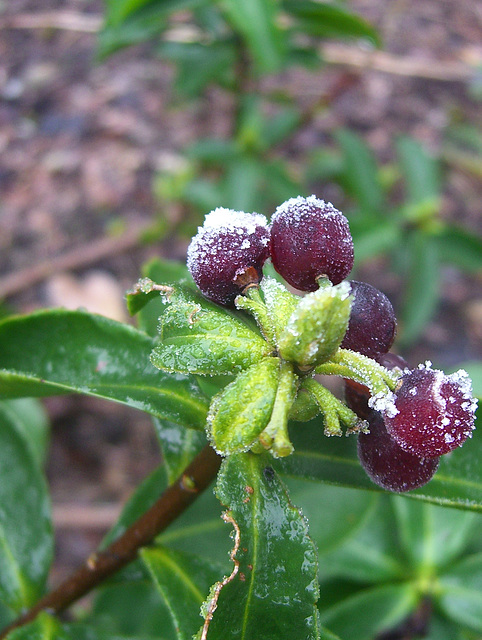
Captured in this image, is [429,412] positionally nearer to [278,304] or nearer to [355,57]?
[278,304]

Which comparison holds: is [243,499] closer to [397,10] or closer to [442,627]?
[442,627]

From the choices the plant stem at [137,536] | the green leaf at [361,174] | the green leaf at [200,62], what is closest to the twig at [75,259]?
the green leaf at [200,62]

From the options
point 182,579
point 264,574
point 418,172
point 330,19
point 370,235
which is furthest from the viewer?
point 418,172

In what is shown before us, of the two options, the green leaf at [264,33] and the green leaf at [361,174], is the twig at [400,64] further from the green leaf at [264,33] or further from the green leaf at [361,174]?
the green leaf at [264,33]

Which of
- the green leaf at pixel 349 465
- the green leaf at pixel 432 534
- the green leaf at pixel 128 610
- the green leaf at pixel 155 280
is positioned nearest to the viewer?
the green leaf at pixel 349 465

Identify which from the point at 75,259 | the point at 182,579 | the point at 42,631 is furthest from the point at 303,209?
the point at 75,259

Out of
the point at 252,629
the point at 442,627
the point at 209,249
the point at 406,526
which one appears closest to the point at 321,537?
the point at 406,526
